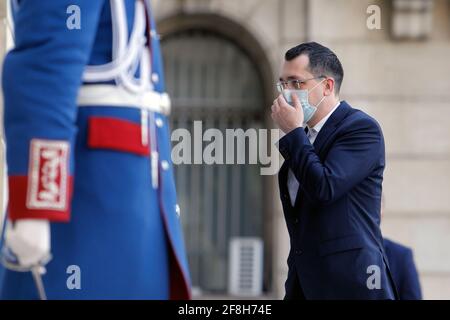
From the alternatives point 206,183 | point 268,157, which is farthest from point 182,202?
point 268,157

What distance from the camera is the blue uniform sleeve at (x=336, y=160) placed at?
4.43m

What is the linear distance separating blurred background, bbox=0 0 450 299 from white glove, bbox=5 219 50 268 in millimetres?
7306

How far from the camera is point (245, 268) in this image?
1096 cm

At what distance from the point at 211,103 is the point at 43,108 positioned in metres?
7.89

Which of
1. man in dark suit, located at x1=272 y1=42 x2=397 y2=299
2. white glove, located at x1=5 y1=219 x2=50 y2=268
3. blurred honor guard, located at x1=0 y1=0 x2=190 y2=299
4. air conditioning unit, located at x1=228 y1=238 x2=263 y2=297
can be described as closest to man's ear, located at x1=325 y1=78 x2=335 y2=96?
man in dark suit, located at x1=272 y1=42 x2=397 y2=299

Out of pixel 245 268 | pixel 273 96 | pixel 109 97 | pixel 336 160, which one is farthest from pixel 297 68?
pixel 245 268

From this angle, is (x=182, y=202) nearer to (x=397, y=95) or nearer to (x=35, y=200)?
(x=397, y=95)

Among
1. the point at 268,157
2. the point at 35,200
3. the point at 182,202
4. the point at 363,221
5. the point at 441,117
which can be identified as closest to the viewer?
the point at 35,200

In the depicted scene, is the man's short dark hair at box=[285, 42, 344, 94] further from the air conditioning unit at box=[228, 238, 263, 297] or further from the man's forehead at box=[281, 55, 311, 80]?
the air conditioning unit at box=[228, 238, 263, 297]

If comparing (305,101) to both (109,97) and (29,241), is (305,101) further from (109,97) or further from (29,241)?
(29,241)

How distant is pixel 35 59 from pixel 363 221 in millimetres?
1695

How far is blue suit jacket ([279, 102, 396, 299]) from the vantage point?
14.7ft

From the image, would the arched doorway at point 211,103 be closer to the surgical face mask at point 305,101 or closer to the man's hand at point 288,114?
the surgical face mask at point 305,101

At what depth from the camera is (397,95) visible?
10578mm
